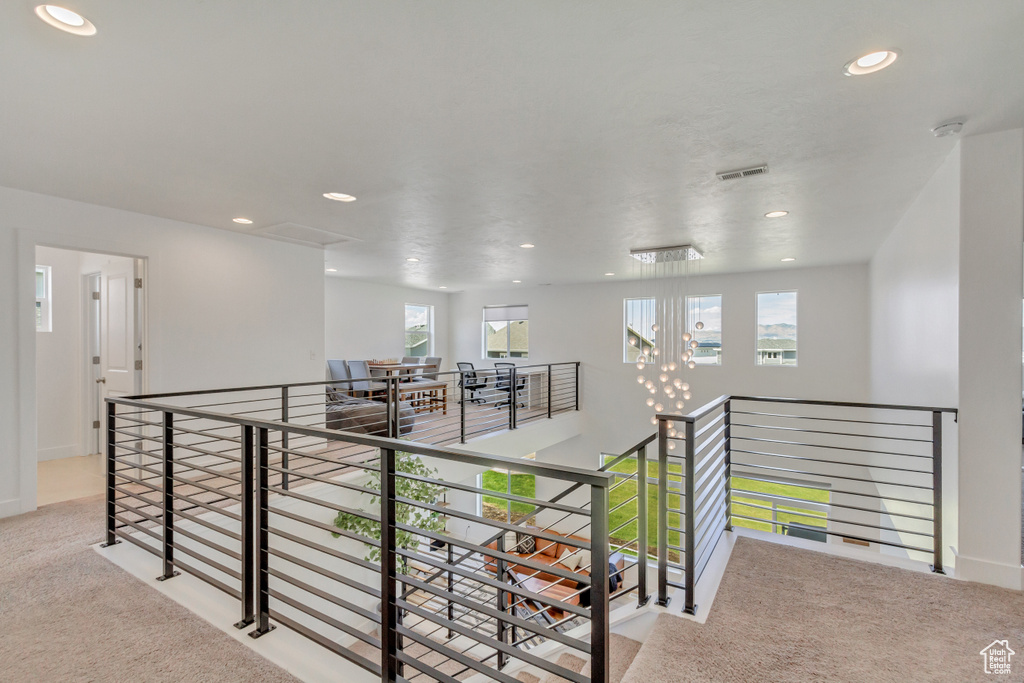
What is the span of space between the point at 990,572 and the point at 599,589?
2.64 metres

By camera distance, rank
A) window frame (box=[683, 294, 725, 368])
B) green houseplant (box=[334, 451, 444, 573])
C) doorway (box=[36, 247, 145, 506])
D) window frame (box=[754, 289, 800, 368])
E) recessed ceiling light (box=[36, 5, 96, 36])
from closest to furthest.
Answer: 1. recessed ceiling light (box=[36, 5, 96, 36])
2. green houseplant (box=[334, 451, 444, 573])
3. doorway (box=[36, 247, 145, 506])
4. window frame (box=[754, 289, 800, 368])
5. window frame (box=[683, 294, 725, 368])

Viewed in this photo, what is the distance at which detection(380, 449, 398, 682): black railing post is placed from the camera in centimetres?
167

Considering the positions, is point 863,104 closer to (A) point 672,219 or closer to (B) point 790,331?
(A) point 672,219

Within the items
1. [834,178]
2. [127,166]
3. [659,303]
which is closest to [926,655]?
[834,178]

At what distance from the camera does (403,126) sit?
244 centimetres

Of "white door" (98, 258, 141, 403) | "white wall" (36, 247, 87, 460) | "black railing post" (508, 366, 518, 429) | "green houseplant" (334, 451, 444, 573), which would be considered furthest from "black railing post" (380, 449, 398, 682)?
"white wall" (36, 247, 87, 460)

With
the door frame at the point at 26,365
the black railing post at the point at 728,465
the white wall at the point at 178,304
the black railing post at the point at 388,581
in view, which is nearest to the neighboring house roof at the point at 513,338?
the white wall at the point at 178,304

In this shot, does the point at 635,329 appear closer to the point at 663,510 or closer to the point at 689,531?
the point at 663,510

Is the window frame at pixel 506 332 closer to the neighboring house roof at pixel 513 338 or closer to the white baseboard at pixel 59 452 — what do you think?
the neighboring house roof at pixel 513 338

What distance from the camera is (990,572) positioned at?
2531mm

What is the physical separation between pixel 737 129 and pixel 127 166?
362cm

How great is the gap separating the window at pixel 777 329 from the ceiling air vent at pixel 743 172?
501 centimetres

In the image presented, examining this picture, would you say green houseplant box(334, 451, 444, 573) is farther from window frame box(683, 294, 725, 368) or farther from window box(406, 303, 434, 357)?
window box(406, 303, 434, 357)

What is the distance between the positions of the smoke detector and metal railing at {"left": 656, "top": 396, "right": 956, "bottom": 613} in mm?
1486
